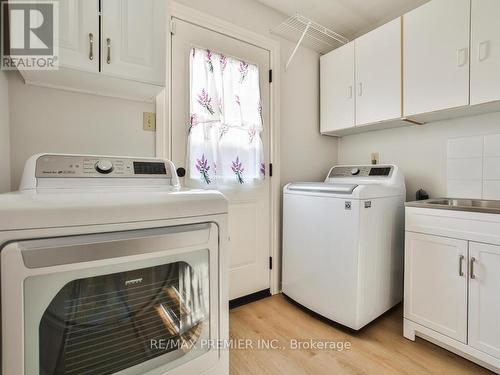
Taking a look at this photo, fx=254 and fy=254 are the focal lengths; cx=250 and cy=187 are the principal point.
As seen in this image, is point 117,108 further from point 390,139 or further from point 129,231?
point 390,139

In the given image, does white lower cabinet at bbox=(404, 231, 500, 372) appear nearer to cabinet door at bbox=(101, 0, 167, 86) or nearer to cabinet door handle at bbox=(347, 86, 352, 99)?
cabinet door handle at bbox=(347, 86, 352, 99)

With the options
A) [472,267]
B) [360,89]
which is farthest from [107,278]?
[360,89]

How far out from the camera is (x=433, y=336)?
4.89 ft

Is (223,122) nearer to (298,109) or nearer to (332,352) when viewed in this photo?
(298,109)

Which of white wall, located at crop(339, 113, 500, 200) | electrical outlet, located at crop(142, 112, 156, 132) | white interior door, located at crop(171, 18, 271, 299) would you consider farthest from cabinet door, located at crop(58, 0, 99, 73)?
white wall, located at crop(339, 113, 500, 200)

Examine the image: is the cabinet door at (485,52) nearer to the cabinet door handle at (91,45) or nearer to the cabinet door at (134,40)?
the cabinet door at (134,40)

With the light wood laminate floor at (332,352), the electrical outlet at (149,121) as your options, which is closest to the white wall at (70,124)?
the electrical outlet at (149,121)

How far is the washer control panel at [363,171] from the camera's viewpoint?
1997mm

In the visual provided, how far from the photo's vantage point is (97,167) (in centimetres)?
115

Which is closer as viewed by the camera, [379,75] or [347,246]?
[347,246]

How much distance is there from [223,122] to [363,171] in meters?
1.24

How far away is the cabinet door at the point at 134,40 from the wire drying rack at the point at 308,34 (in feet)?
3.72

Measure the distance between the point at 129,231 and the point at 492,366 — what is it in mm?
1867

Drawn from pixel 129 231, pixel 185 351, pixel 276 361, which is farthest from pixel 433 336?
pixel 129 231
